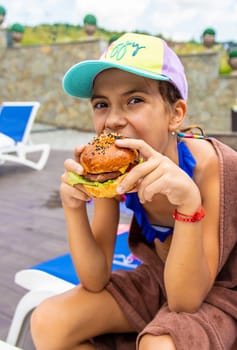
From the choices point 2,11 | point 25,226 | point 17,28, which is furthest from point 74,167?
point 2,11

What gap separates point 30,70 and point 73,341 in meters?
12.8

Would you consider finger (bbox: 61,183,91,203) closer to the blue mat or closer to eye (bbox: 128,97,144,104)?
eye (bbox: 128,97,144,104)

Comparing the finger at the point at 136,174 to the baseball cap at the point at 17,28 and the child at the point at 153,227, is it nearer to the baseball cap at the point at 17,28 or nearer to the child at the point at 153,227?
the child at the point at 153,227

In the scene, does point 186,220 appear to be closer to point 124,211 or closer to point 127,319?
point 127,319

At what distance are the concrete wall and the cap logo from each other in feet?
34.5

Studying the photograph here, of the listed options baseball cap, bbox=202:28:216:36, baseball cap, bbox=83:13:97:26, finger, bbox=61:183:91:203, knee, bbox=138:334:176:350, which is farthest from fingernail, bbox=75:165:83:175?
baseball cap, bbox=83:13:97:26

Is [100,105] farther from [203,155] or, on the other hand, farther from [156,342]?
[156,342]

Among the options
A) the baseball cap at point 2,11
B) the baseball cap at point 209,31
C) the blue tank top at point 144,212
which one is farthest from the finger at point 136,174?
the baseball cap at point 2,11

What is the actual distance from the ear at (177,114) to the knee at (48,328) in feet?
2.17

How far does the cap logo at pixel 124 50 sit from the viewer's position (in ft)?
4.58

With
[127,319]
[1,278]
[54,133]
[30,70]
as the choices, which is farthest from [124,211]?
[30,70]

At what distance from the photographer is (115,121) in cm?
133

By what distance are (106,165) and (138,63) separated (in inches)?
13.8

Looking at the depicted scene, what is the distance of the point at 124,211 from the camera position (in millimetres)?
4359
